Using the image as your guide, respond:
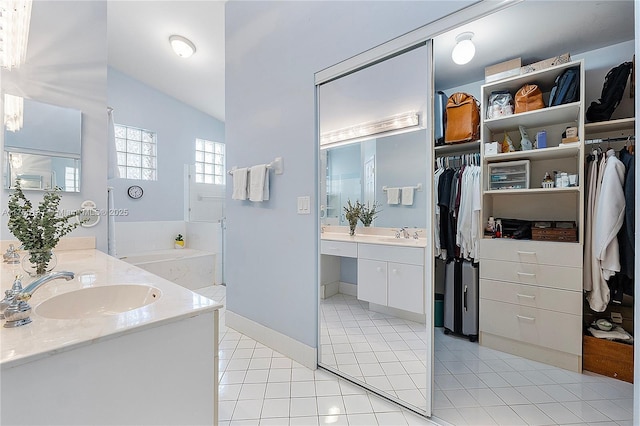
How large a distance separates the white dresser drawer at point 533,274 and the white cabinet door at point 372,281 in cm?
98

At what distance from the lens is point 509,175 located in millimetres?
2230

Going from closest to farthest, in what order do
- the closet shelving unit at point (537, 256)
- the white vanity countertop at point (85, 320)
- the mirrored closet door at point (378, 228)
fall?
the white vanity countertop at point (85, 320)
the mirrored closet door at point (378, 228)
the closet shelving unit at point (537, 256)

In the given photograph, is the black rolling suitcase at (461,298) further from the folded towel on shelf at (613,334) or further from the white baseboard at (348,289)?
the white baseboard at (348,289)

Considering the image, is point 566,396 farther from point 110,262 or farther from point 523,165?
point 110,262

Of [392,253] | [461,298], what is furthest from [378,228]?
Answer: [461,298]

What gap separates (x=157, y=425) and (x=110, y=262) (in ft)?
3.54


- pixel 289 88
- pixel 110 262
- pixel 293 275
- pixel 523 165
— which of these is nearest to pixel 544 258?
pixel 523 165

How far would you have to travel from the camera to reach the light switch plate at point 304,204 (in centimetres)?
195

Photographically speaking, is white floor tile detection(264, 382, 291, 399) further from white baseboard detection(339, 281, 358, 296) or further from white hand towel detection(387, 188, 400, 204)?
white hand towel detection(387, 188, 400, 204)

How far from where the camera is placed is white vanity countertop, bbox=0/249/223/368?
60 cm

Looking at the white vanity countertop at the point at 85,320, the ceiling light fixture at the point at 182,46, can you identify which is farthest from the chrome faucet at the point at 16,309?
the ceiling light fixture at the point at 182,46

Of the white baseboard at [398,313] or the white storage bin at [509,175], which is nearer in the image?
the white baseboard at [398,313]

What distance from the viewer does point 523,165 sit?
2.18 metres

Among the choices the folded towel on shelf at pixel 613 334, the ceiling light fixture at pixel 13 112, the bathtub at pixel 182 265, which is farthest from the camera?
the bathtub at pixel 182 265
